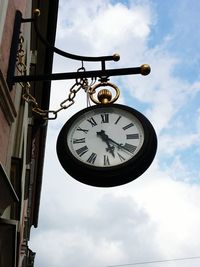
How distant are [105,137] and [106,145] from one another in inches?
4.0

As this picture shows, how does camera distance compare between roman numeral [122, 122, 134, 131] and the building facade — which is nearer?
roman numeral [122, 122, 134, 131]

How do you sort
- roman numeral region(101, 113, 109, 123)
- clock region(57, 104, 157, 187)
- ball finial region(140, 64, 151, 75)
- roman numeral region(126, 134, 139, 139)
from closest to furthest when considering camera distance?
clock region(57, 104, 157, 187) < roman numeral region(126, 134, 139, 139) < roman numeral region(101, 113, 109, 123) < ball finial region(140, 64, 151, 75)

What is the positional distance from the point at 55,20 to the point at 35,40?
61 cm

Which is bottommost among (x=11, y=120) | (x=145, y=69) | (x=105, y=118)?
(x=105, y=118)

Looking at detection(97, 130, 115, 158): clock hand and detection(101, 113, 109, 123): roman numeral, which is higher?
detection(101, 113, 109, 123): roman numeral

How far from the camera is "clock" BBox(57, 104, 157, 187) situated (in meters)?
4.18

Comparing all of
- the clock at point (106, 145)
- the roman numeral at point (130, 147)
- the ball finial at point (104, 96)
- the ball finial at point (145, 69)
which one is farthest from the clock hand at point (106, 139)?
the ball finial at point (145, 69)

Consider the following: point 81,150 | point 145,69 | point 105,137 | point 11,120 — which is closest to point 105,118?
point 105,137

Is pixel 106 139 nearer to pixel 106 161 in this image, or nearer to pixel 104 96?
pixel 106 161

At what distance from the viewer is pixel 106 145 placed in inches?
175

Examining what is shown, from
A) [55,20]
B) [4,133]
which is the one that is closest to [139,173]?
[4,133]

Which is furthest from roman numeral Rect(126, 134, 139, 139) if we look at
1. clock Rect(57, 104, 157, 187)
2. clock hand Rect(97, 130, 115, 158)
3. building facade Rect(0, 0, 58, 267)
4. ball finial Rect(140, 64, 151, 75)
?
building facade Rect(0, 0, 58, 267)

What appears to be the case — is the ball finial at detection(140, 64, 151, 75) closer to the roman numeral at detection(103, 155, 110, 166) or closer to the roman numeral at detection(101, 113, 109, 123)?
the roman numeral at detection(101, 113, 109, 123)

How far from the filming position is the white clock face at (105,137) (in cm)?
430
